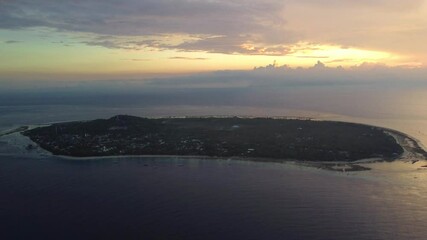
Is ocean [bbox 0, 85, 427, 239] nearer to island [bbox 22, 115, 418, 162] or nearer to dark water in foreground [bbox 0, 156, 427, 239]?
dark water in foreground [bbox 0, 156, 427, 239]

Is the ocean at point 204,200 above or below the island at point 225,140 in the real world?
below

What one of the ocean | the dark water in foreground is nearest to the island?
the ocean

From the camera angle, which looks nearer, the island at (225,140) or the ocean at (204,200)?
the ocean at (204,200)

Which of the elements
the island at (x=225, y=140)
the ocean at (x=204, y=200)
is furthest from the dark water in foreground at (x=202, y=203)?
the island at (x=225, y=140)

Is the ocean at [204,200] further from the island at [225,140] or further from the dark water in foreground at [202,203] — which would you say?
the island at [225,140]

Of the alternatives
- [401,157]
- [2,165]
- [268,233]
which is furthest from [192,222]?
[401,157]

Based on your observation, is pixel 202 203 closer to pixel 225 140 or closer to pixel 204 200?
pixel 204 200

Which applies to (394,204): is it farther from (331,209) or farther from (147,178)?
(147,178)
